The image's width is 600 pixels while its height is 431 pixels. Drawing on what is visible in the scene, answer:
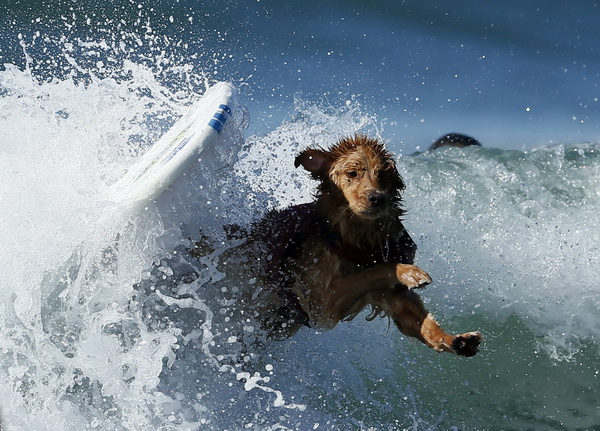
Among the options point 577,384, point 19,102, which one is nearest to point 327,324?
point 577,384

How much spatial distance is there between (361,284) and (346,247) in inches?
11.8

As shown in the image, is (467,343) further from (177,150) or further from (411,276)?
(177,150)

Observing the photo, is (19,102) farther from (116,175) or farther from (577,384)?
(577,384)

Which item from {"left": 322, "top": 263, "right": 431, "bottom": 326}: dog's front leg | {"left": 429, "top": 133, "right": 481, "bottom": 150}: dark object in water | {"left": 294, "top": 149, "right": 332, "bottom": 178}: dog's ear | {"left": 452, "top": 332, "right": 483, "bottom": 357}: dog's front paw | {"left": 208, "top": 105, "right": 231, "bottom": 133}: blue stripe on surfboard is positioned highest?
{"left": 429, "top": 133, "right": 481, "bottom": 150}: dark object in water

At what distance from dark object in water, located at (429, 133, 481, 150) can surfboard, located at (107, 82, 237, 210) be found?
5.93m

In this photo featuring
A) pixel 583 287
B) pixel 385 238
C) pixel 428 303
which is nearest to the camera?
pixel 385 238

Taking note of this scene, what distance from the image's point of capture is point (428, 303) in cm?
650

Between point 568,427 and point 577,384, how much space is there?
0.63 meters

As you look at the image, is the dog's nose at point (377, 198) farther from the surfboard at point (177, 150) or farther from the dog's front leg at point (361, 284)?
the surfboard at point (177, 150)

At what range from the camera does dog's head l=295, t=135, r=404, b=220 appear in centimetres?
405

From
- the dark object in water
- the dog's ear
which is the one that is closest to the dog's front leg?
the dog's ear

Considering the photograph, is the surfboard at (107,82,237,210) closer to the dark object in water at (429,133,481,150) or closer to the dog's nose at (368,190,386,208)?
the dog's nose at (368,190,386,208)

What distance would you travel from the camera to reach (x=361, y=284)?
4059mm

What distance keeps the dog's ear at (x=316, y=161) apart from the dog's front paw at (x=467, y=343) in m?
1.35
